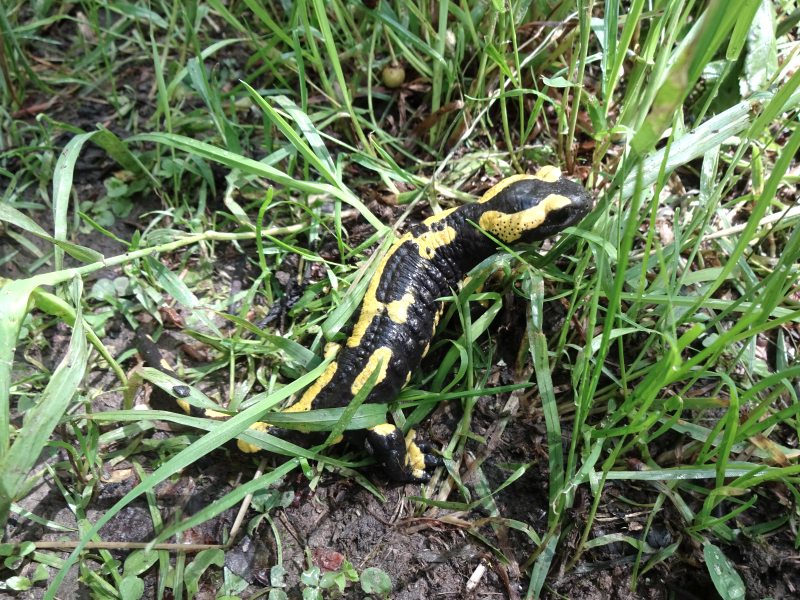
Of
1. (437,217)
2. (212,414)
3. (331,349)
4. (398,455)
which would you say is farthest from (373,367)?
(437,217)

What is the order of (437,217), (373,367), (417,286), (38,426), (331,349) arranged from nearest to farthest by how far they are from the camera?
(38,426)
(373,367)
(331,349)
(417,286)
(437,217)

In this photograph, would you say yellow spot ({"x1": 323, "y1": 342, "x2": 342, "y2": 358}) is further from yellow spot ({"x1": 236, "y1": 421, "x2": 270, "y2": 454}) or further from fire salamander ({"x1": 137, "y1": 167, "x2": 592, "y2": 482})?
yellow spot ({"x1": 236, "y1": 421, "x2": 270, "y2": 454})

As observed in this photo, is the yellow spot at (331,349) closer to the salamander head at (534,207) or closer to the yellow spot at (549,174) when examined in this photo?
the salamander head at (534,207)

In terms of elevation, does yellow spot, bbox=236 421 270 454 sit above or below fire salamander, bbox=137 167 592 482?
below

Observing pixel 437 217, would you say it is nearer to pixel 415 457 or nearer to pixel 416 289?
pixel 416 289

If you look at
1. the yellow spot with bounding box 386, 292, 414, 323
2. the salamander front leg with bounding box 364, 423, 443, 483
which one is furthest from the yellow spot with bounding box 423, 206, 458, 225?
the salamander front leg with bounding box 364, 423, 443, 483

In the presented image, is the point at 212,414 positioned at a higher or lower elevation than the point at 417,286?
lower

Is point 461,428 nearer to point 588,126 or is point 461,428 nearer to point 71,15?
point 588,126

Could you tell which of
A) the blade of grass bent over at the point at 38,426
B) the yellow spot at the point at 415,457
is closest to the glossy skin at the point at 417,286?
the yellow spot at the point at 415,457
